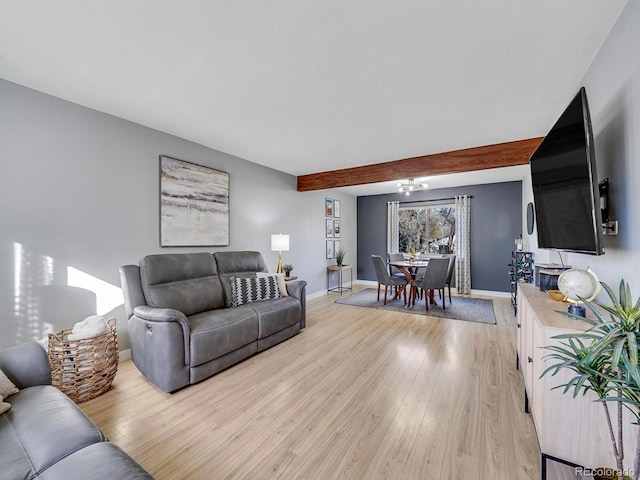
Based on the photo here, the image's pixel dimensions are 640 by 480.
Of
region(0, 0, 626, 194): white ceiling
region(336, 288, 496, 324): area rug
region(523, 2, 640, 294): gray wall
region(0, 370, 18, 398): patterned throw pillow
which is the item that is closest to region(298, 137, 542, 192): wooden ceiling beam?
region(0, 0, 626, 194): white ceiling

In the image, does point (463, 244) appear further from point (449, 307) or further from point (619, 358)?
point (619, 358)

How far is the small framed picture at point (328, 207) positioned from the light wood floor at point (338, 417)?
11.7 ft

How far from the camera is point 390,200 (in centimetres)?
685

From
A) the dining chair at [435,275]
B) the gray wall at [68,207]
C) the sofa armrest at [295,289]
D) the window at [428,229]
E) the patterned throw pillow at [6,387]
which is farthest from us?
the window at [428,229]

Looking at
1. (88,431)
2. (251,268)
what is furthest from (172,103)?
(88,431)

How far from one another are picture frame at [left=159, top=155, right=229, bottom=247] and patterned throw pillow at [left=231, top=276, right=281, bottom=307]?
0.75m

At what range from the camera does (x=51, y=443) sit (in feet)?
3.29

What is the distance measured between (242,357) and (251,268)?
4.07 feet

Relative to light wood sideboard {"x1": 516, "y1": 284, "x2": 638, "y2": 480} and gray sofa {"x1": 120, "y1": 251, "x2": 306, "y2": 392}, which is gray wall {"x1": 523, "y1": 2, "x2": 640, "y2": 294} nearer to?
light wood sideboard {"x1": 516, "y1": 284, "x2": 638, "y2": 480}

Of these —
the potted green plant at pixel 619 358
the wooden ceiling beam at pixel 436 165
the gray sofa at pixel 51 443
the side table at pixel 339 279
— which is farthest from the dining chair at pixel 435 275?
the gray sofa at pixel 51 443

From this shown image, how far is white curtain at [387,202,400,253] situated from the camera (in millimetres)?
6777

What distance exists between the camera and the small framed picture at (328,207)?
6.05 metres

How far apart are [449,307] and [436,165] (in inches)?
99.2

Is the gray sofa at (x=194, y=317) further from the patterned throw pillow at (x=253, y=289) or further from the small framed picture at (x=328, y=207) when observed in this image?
the small framed picture at (x=328, y=207)
